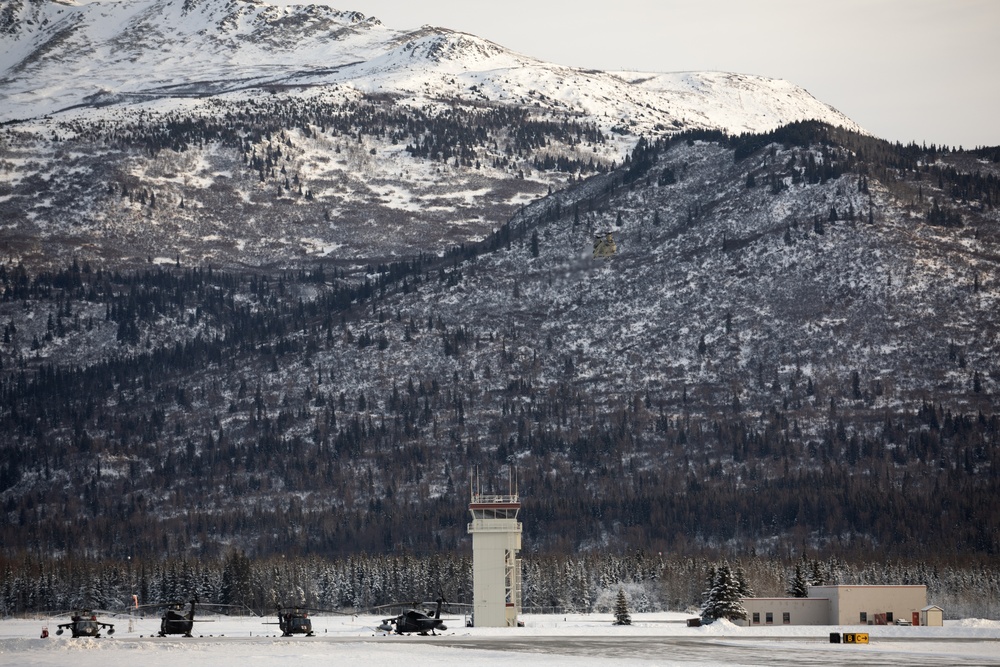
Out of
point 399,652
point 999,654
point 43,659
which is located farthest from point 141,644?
point 999,654

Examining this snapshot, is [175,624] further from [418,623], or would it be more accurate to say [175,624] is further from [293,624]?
[418,623]

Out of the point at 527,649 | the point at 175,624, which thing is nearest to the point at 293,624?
the point at 175,624

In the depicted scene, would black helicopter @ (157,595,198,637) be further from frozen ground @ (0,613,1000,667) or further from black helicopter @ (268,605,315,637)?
black helicopter @ (268,605,315,637)

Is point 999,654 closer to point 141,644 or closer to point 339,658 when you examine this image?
point 339,658

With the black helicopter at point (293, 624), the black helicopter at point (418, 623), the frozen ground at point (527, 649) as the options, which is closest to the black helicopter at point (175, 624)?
the frozen ground at point (527, 649)

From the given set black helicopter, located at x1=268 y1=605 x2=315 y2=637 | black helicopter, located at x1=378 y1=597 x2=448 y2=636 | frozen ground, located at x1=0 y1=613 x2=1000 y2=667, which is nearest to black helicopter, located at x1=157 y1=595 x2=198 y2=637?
frozen ground, located at x1=0 y1=613 x2=1000 y2=667

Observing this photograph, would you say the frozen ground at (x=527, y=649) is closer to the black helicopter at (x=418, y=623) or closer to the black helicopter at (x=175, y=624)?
the black helicopter at (x=418, y=623)

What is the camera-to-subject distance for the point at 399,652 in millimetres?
159125

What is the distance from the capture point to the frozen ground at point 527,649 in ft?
486

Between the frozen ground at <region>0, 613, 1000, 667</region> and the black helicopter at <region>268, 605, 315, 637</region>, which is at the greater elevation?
the black helicopter at <region>268, 605, 315, 637</region>

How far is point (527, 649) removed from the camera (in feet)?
533

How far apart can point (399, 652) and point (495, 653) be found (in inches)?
349

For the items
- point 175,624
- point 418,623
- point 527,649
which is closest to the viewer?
point 527,649

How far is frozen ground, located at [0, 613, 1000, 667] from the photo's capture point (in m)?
148
